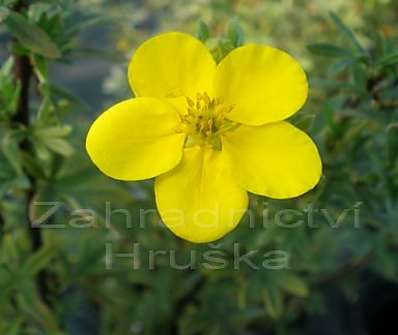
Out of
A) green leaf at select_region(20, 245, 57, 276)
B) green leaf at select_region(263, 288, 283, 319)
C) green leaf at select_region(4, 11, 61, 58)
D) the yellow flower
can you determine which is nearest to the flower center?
the yellow flower

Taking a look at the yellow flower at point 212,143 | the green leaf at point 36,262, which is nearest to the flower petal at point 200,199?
the yellow flower at point 212,143

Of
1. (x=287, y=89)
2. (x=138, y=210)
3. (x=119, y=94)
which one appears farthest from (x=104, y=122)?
(x=119, y=94)

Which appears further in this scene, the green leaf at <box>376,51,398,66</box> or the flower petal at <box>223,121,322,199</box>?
the green leaf at <box>376,51,398,66</box>

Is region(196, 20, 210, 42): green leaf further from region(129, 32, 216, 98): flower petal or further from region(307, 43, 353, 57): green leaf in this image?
region(307, 43, 353, 57): green leaf

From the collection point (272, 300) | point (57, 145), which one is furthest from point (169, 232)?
point (57, 145)

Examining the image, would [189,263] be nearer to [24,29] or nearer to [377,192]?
[377,192]

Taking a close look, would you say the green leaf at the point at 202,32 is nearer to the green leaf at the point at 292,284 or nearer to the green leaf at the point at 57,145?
the green leaf at the point at 57,145

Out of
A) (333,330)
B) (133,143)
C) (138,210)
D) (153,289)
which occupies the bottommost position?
(333,330)
